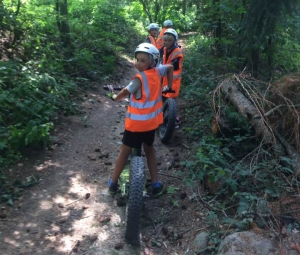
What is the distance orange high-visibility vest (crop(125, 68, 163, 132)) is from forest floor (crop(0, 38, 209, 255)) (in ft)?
3.62

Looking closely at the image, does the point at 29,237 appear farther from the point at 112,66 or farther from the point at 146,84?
the point at 112,66

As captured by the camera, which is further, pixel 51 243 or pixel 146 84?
pixel 146 84

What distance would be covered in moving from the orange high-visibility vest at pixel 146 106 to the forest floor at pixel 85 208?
110 cm

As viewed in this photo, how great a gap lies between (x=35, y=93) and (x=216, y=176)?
4233mm

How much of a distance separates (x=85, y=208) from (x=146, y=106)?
1.62 meters

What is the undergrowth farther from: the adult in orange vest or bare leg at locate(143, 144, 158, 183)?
the adult in orange vest

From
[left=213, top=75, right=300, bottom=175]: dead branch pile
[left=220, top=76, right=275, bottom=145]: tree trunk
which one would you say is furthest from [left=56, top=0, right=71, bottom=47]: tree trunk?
[left=213, top=75, right=300, bottom=175]: dead branch pile

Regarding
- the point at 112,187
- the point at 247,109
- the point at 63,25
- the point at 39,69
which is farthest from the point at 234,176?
the point at 63,25

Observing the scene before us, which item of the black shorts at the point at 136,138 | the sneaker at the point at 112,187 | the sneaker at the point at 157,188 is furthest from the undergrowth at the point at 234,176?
the sneaker at the point at 112,187

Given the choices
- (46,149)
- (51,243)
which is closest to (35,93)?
(46,149)

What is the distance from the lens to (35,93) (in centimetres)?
714

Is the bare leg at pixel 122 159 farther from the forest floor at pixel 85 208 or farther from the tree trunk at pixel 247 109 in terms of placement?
the tree trunk at pixel 247 109

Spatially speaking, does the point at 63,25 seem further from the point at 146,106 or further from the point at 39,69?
the point at 146,106

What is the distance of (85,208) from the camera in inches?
190
